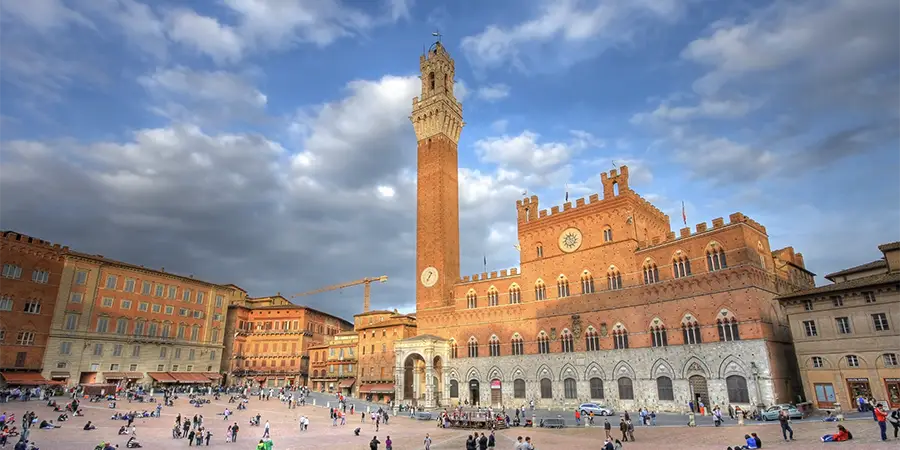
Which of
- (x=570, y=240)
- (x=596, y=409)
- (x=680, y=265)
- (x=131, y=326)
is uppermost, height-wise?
(x=570, y=240)

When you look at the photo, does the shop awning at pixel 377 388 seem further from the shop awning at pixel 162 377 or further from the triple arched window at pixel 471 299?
the shop awning at pixel 162 377

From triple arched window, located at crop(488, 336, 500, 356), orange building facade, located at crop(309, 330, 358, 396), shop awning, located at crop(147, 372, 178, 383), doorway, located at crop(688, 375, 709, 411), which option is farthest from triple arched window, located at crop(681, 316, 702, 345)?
shop awning, located at crop(147, 372, 178, 383)

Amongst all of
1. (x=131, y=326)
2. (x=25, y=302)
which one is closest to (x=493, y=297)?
(x=131, y=326)

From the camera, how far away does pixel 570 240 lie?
169ft

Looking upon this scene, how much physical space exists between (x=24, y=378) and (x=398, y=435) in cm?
4225

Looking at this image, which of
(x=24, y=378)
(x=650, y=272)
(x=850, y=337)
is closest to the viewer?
(x=850, y=337)

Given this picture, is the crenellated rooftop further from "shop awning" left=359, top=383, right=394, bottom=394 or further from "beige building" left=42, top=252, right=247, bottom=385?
"beige building" left=42, top=252, right=247, bottom=385

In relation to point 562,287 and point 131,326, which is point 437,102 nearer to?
point 562,287

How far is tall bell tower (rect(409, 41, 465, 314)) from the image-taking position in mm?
60844

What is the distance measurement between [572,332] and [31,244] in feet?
188

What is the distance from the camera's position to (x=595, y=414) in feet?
139

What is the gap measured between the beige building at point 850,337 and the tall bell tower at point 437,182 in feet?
114

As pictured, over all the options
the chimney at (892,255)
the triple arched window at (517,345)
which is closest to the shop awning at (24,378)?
the triple arched window at (517,345)

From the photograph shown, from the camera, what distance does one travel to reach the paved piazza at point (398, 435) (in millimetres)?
25078
